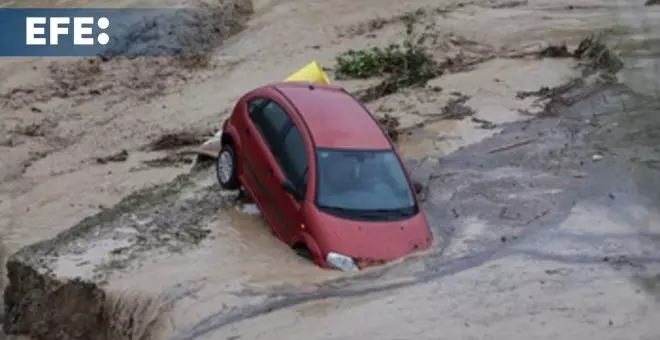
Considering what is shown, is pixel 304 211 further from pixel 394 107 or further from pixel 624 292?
pixel 394 107

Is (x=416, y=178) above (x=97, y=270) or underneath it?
above

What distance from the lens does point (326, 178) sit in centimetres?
1216

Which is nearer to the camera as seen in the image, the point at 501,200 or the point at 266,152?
the point at 266,152

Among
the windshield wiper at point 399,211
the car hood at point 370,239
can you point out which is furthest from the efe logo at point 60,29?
the car hood at point 370,239

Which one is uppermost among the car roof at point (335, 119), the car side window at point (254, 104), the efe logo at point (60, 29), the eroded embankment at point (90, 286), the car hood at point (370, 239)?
the car roof at point (335, 119)

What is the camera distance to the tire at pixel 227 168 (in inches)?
540

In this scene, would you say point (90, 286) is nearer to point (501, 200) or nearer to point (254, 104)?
point (254, 104)

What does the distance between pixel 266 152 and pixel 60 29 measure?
12.5m

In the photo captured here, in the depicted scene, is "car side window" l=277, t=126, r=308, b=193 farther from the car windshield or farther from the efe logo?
the efe logo

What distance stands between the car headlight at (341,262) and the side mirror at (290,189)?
84 centimetres

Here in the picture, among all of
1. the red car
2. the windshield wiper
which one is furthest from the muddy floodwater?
the windshield wiper

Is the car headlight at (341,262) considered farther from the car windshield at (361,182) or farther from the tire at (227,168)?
the tire at (227,168)

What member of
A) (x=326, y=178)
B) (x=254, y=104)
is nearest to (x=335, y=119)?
(x=326, y=178)

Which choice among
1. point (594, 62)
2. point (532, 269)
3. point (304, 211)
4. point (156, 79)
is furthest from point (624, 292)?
point (156, 79)
